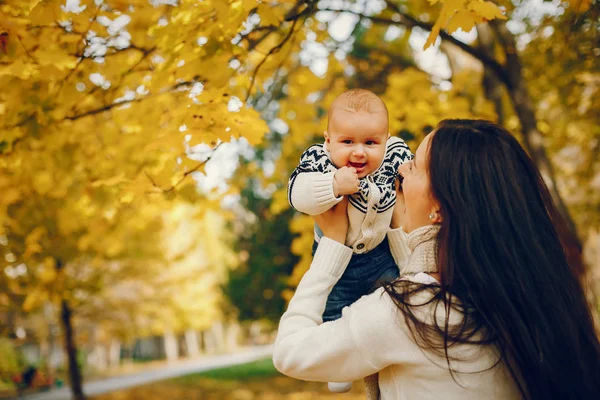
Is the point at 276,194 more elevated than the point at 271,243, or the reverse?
the point at 276,194

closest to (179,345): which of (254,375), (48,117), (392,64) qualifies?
(254,375)

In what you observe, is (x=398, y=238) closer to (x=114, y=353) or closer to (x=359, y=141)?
(x=359, y=141)

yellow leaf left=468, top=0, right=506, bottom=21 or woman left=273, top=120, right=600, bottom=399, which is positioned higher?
yellow leaf left=468, top=0, right=506, bottom=21

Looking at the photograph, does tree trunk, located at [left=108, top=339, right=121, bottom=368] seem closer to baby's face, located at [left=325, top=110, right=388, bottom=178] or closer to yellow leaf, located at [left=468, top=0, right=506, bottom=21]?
baby's face, located at [left=325, top=110, right=388, bottom=178]

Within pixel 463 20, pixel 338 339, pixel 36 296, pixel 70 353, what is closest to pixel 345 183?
pixel 338 339

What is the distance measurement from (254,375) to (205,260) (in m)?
9.26

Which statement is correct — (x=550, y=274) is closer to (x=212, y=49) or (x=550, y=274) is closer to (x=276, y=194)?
(x=212, y=49)

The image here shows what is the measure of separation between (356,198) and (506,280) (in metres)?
0.64

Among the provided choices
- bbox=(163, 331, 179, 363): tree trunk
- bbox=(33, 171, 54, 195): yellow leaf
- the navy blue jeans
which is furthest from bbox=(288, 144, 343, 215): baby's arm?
bbox=(163, 331, 179, 363): tree trunk

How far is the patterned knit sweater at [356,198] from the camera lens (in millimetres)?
1856

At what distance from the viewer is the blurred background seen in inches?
101

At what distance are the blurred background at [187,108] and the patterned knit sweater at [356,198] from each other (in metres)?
0.59

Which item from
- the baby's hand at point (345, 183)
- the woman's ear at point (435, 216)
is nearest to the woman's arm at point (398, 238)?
the baby's hand at point (345, 183)

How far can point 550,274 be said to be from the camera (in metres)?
1.46
